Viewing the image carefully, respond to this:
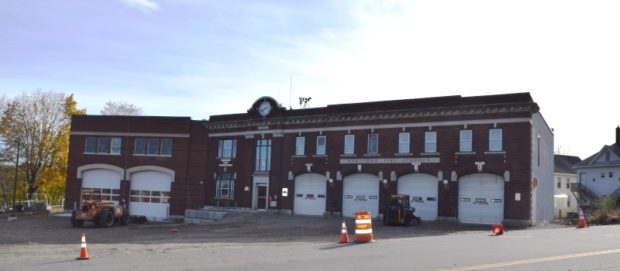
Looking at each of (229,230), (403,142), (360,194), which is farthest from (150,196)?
(403,142)

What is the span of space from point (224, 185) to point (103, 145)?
37.8ft

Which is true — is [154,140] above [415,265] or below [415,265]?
above

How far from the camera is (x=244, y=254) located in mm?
16859

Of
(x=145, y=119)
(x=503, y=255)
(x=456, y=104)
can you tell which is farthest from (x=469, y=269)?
(x=145, y=119)

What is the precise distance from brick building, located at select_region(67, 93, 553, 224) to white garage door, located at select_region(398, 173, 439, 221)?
0.21ft

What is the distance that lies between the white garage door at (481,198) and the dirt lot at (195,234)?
1.48 metres

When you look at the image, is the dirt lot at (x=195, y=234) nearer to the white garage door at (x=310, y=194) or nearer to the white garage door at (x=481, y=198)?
the white garage door at (x=481, y=198)

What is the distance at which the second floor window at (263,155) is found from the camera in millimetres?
45062

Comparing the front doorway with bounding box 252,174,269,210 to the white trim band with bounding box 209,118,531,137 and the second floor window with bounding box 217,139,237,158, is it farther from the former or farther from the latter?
the white trim band with bounding box 209,118,531,137

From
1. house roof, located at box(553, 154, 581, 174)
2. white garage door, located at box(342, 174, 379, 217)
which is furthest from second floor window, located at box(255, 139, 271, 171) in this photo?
house roof, located at box(553, 154, 581, 174)

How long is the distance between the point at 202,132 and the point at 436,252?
1361 inches

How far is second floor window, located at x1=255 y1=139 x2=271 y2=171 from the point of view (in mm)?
45062

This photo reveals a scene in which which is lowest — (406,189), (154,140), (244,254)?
(244,254)

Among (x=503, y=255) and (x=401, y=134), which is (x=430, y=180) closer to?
(x=401, y=134)
